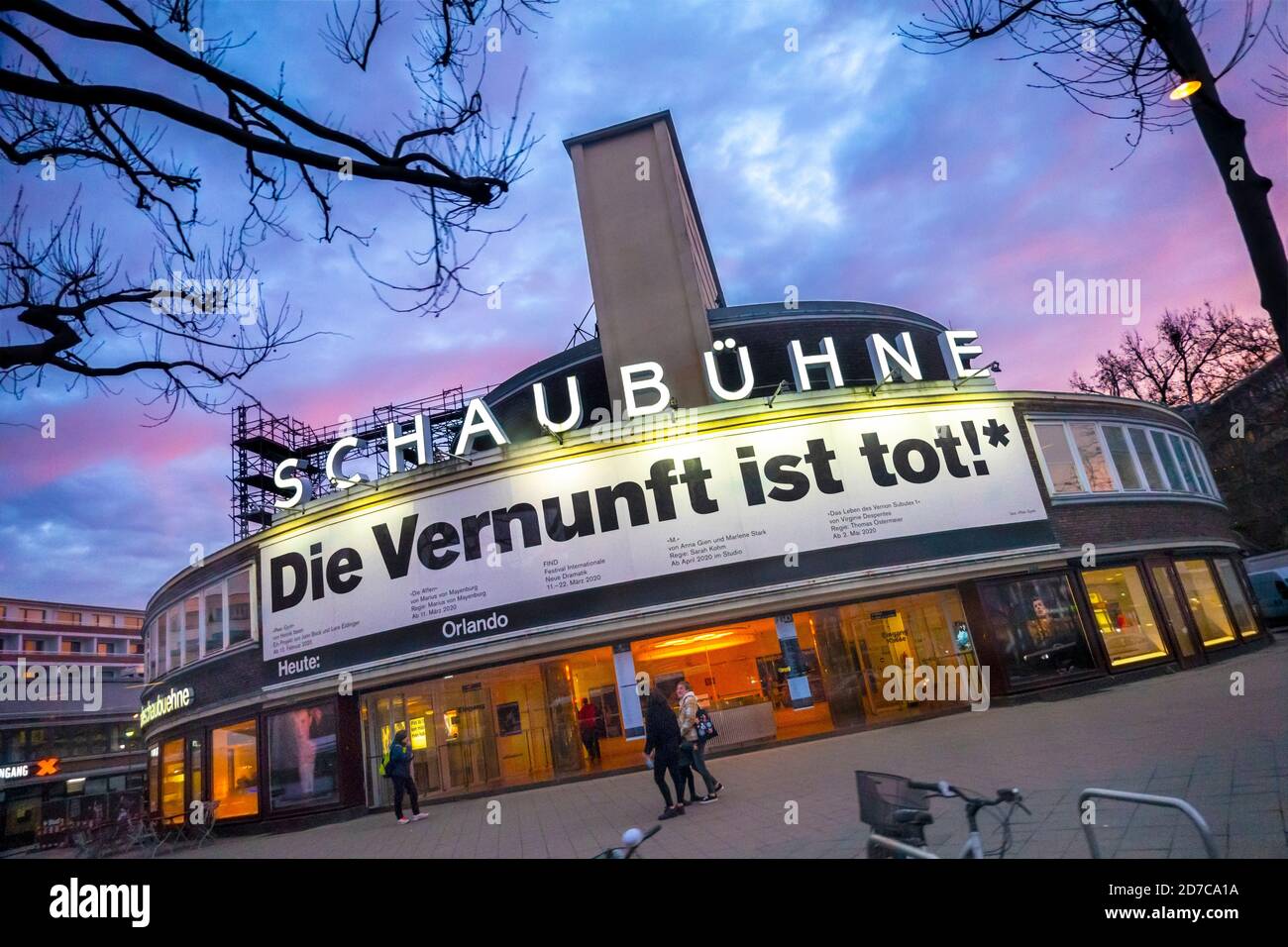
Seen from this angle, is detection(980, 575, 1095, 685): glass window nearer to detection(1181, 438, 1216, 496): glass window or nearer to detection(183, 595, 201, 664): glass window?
detection(1181, 438, 1216, 496): glass window

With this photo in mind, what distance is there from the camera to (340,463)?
17.9 metres

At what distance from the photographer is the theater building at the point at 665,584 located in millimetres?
16250

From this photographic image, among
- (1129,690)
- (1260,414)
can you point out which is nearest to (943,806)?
(1129,690)

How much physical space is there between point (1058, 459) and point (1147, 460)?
432 centimetres

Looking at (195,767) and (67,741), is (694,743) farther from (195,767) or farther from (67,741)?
(67,741)

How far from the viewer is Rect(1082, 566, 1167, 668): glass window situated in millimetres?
17453

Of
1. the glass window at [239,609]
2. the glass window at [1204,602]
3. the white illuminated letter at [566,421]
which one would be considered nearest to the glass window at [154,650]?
the glass window at [239,609]

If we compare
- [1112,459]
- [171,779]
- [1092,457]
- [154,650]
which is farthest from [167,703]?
[1112,459]

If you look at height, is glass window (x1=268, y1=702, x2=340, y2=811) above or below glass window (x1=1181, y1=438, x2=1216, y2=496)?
below

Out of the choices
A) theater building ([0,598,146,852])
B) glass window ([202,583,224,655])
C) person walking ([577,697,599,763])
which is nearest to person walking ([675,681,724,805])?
person walking ([577,697,599,763])

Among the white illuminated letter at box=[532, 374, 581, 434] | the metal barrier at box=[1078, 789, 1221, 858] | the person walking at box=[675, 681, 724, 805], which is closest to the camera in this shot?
the metal barrier at box=[1078, 789, 1221, 858]

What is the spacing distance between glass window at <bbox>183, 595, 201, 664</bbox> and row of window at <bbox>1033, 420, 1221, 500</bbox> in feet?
79.9
